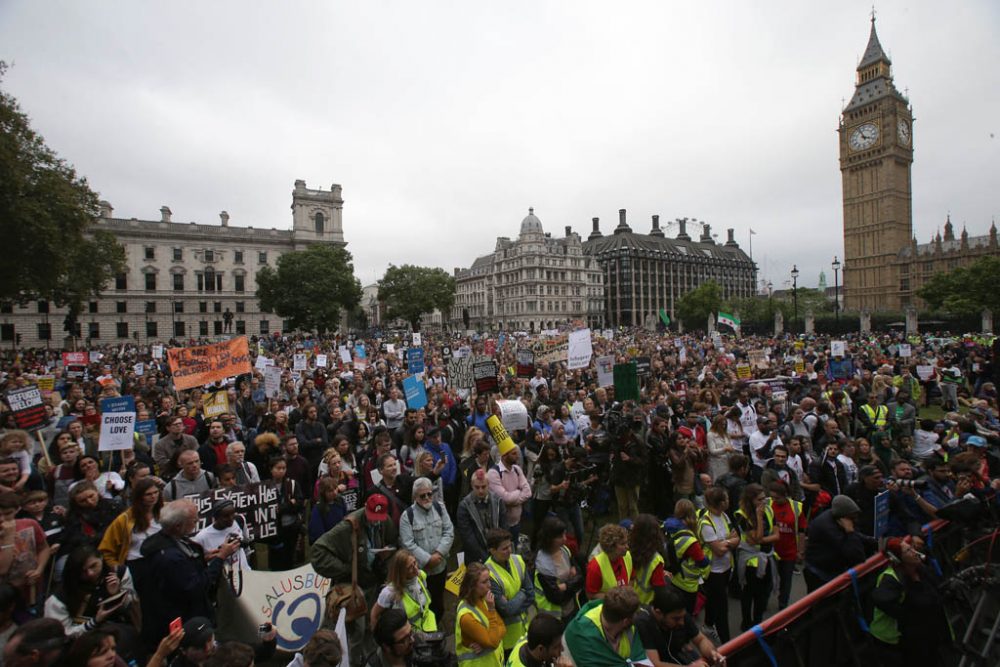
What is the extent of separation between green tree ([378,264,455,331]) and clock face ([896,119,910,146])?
79.9m

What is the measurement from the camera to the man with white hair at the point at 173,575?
12.6ft

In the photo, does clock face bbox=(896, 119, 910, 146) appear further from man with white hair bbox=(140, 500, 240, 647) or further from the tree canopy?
man with white hair bbox=(140, 500, 240, 647)

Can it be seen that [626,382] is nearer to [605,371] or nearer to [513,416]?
[605,371]

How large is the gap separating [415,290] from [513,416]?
75.2 m

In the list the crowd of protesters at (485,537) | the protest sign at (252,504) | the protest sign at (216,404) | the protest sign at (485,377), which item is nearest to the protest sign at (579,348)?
the protest sign at (485,377)

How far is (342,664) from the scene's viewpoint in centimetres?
332

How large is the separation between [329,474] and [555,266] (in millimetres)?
96840

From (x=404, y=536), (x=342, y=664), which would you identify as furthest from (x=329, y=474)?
(x=342, y=664)

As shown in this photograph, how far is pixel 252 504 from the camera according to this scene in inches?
216

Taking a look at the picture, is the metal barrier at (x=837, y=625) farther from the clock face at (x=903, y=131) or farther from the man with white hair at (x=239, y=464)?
the clock face at (x=903, y=131)

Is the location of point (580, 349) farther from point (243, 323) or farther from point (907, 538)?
point (243, 323)

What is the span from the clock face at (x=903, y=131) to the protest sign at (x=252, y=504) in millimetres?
112685

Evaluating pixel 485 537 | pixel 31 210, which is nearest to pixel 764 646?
pixel 485 537

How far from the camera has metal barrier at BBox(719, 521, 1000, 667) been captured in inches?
145
